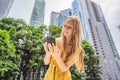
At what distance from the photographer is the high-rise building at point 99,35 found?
260ft

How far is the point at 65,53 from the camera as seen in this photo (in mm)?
2602

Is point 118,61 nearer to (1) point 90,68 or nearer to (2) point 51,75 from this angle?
(1) point 90,68

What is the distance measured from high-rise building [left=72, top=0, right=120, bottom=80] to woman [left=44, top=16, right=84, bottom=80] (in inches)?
2979

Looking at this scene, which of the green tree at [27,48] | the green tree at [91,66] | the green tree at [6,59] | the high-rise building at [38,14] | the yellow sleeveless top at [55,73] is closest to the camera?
the yellow sleeveless top at [55,73]

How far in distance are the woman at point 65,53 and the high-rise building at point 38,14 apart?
82.5 m

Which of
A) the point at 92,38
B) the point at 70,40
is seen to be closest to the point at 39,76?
the point at 70,40

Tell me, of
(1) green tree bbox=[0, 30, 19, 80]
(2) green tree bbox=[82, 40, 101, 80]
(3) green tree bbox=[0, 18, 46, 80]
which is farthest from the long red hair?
(2) green tree bbox=[82, 40, 101, 80]

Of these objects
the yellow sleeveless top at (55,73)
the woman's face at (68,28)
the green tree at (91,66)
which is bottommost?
the yellow sleeveless top at (55,73)

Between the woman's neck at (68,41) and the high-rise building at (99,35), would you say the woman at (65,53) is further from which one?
the high-rise building at (99,35)

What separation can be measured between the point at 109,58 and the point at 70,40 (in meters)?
81.4

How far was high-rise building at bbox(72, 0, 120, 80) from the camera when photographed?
7925cm

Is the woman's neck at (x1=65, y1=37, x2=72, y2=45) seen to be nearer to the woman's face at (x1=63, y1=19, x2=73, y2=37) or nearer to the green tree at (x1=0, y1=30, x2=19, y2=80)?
the woman's face at (x1=63, y1=19, x2=73, y2=37)

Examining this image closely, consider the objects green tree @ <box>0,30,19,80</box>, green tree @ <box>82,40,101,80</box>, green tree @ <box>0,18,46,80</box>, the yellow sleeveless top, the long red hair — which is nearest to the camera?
the yellow sleeveless top

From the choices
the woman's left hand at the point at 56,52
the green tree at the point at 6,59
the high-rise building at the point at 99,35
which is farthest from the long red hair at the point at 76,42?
the high-rise building at the point at 99,35
